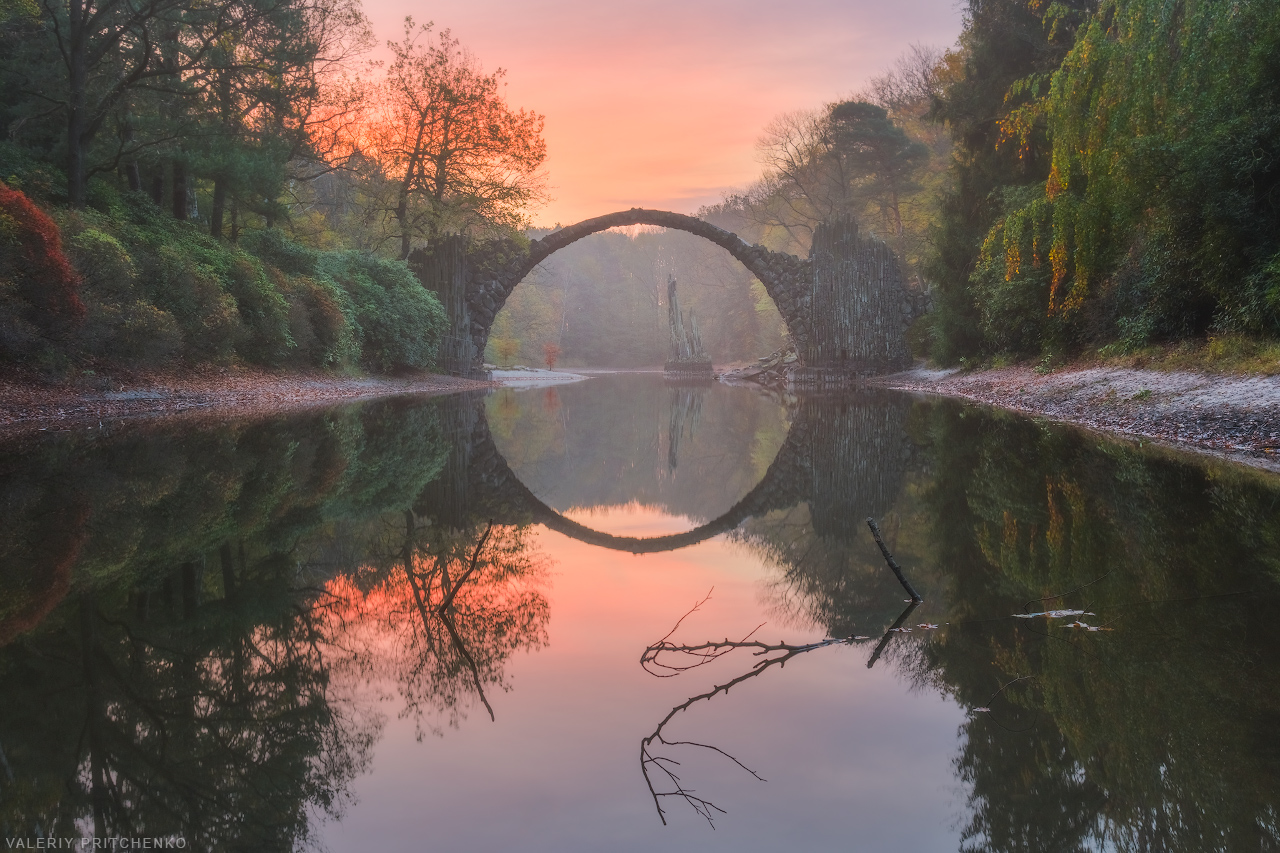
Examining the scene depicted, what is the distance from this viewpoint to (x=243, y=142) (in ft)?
54.1

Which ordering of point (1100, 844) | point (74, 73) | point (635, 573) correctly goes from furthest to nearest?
point (74, 73) < point (635, 573) < point (1100, 844)

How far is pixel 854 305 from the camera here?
85.8 ft

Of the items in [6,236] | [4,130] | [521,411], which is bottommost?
[521,411]

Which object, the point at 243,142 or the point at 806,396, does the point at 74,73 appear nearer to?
the point at 243,142

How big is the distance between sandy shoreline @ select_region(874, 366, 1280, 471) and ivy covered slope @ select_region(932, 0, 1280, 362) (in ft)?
2.30

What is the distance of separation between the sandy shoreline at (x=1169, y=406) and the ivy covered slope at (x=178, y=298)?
1241cm

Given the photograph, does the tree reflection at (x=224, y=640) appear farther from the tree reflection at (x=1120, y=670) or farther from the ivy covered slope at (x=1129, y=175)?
the ivy covered slope at (x=1129, y=175)

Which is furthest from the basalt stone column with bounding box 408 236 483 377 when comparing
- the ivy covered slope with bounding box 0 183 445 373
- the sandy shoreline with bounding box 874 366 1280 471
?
the sandy shoreline with bounding box 874 366 1280 471

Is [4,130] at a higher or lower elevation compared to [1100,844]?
higher

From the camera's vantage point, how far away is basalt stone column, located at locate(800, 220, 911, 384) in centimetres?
2600

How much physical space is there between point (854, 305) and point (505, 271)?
36.0ft

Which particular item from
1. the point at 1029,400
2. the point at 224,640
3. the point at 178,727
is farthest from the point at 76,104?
the point at 1029,400

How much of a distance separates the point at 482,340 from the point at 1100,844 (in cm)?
2556

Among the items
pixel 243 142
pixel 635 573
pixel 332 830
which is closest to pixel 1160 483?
pixel 635 573
